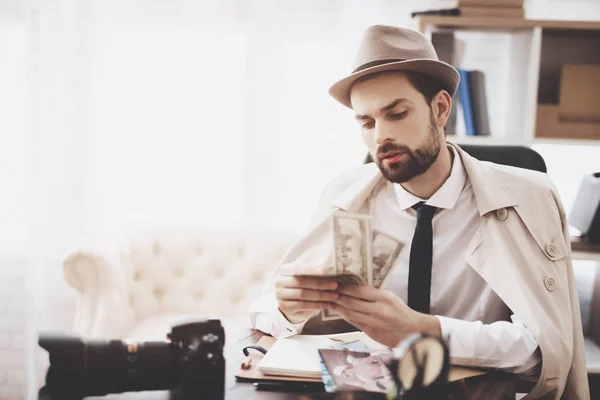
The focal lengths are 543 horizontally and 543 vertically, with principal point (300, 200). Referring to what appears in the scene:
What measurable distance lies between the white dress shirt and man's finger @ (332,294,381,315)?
0.11 metres

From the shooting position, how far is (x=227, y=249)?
264 cm

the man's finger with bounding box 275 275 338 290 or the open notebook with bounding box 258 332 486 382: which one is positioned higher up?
the man's finger with bounding box 275 275 338 290

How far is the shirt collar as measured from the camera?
150cm

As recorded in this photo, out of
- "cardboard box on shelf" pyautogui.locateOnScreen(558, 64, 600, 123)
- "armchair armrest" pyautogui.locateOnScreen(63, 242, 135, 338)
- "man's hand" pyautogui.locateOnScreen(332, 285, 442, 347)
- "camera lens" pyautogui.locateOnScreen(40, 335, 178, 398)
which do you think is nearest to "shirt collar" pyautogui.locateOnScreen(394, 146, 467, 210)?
"man's hand" pyautogui.locateOnScreen(332, 285, 442, 347)

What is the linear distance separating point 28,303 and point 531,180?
8.27ft

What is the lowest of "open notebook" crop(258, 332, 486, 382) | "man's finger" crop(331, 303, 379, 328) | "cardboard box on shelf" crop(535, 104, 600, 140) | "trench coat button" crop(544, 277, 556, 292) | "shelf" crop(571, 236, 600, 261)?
"open notebook" crop(258, 332, 486, 382)

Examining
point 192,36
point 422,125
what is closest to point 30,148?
point 192,36

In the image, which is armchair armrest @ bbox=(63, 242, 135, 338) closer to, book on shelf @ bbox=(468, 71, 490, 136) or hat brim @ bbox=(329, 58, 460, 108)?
hat brim @ bbox=(329, 58, 460, 108)

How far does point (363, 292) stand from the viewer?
110 centimetres

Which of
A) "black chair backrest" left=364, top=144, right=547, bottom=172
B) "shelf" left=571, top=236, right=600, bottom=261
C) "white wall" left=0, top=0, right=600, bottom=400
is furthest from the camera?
"white wall" left=0, top=0, right=600, bottom=400

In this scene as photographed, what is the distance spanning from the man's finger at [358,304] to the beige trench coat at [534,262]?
0.41 metres

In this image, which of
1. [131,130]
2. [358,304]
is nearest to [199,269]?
[131,130]

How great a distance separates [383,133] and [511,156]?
57cm

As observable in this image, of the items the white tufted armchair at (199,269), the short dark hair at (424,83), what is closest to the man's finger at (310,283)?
the short dark hair at (424,83)
